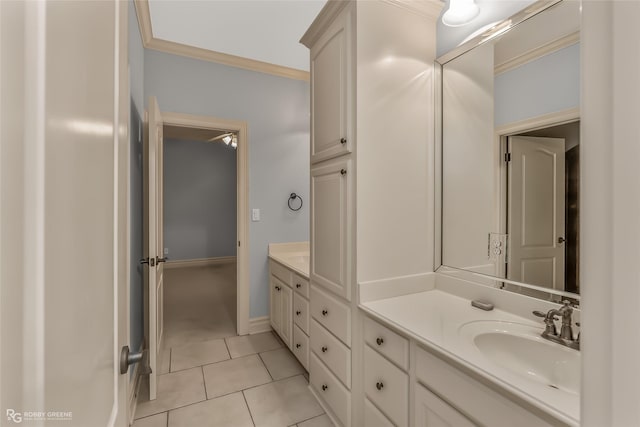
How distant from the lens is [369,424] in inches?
57.7

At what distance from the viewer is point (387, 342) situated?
4.40 feet

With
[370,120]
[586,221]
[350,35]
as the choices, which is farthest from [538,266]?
[350,35]

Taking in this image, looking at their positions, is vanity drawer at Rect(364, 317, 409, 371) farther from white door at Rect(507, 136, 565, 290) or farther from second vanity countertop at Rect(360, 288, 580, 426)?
white door at Rect(507, 136, 565, 290)

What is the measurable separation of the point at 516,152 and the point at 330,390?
165cm

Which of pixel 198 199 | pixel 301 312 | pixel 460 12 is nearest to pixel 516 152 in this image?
pixel 460 12

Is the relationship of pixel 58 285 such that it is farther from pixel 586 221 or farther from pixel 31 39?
pixel 586 221

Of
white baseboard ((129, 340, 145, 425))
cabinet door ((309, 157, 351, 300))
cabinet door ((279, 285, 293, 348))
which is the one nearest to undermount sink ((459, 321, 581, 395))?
cabinet door ((309, 157, 351, 300))

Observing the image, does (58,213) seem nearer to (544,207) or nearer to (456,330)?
(456,330)

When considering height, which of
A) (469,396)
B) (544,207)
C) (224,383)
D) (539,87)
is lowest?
(224,383)

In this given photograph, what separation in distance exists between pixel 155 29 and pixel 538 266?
3210 mm

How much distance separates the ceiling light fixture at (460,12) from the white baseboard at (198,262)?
6.17 m

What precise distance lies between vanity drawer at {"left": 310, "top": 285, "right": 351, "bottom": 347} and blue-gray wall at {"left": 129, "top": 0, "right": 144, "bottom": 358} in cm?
117

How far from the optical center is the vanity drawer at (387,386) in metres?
1.24

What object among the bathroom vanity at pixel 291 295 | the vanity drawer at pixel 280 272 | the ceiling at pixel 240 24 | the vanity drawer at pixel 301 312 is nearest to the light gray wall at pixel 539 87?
the ceiling at pixel 240 24
